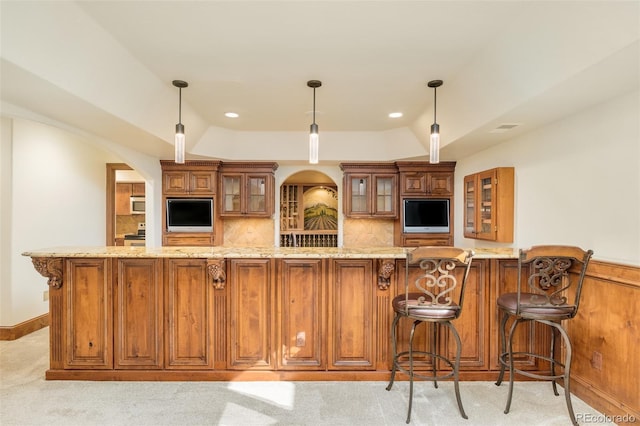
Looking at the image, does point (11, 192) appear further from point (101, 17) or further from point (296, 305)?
point (296, 305)

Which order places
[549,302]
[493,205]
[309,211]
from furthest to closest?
[309,211] → [493,205] → [549,302]

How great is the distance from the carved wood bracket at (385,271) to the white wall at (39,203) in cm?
323

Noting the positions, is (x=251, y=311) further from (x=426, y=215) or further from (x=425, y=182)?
(x=425, y=182)

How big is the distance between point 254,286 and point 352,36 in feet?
6.55

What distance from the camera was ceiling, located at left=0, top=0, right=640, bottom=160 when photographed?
1795mm

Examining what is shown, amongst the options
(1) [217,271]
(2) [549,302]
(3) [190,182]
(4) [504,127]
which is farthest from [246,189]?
(2) [549,302]

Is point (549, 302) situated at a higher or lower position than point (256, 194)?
lower

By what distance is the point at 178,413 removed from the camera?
2.13m

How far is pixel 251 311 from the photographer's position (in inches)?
101

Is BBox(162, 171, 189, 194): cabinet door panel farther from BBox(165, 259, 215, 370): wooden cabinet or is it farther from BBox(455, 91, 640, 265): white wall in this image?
BBox(455, 91, 640, 265): white wall

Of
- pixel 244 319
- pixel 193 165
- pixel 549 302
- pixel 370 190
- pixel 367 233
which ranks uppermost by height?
pixel 193 165

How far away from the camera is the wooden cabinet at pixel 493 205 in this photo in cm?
323

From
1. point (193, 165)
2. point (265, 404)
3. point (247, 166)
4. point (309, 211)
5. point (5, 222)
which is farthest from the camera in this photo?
point (309, 211)

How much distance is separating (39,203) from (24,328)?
1.41m
